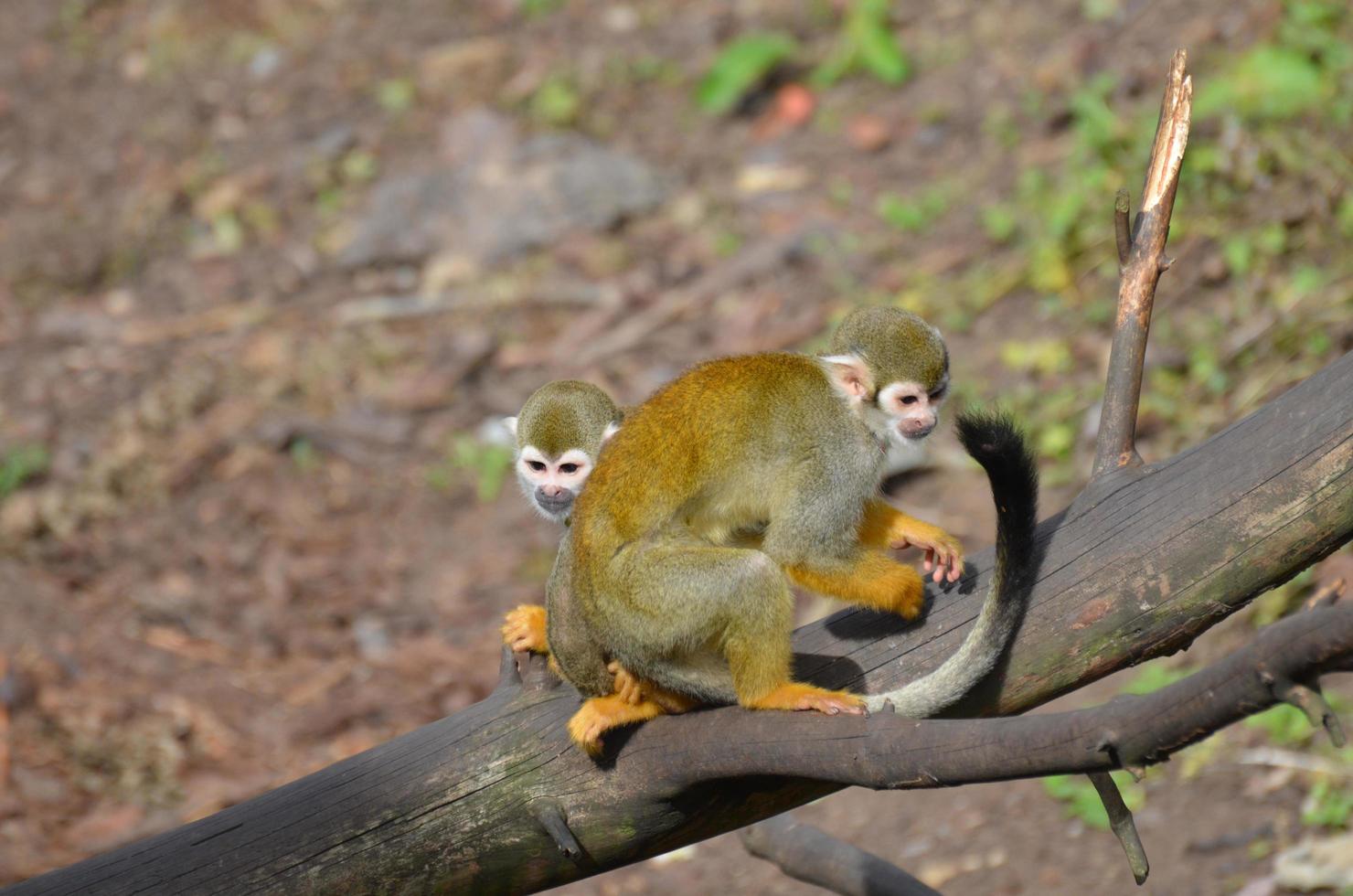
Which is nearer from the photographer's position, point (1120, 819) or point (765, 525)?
point (1120, 819)

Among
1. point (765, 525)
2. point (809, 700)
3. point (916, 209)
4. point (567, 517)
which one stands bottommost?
point (809, 700)

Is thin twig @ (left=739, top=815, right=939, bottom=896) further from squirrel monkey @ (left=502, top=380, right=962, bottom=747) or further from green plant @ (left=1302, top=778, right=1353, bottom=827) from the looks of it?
green plant @ (left=1302, top=778, right=1353, bottom=827)

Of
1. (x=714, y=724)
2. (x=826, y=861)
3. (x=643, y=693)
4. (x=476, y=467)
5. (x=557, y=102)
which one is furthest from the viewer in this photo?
(x=557, y=102)

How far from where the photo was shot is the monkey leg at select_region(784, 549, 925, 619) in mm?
2889

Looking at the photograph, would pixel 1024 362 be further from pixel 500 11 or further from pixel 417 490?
pixel 500 11

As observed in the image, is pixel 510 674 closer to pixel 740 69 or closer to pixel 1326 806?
pixel 1326 806

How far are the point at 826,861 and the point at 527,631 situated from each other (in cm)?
→ 97

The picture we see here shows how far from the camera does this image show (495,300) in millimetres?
Result: 8266

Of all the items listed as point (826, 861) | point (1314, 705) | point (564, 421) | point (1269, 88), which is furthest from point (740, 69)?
point (1314, 705)

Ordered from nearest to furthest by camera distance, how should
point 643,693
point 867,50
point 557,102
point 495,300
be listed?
point 643,693, point 495,300, point 867,50, point 557,102

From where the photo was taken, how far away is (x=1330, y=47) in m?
6.21

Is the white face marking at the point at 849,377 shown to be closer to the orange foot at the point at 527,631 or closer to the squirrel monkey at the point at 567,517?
the squirrel monkey at the point at 567,517

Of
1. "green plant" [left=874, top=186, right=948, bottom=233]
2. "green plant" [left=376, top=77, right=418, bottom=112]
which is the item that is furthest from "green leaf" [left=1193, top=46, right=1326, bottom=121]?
"green plant" [left=376, top=77, right=418, bottom=112]

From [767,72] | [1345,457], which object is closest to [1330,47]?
[767,72]
